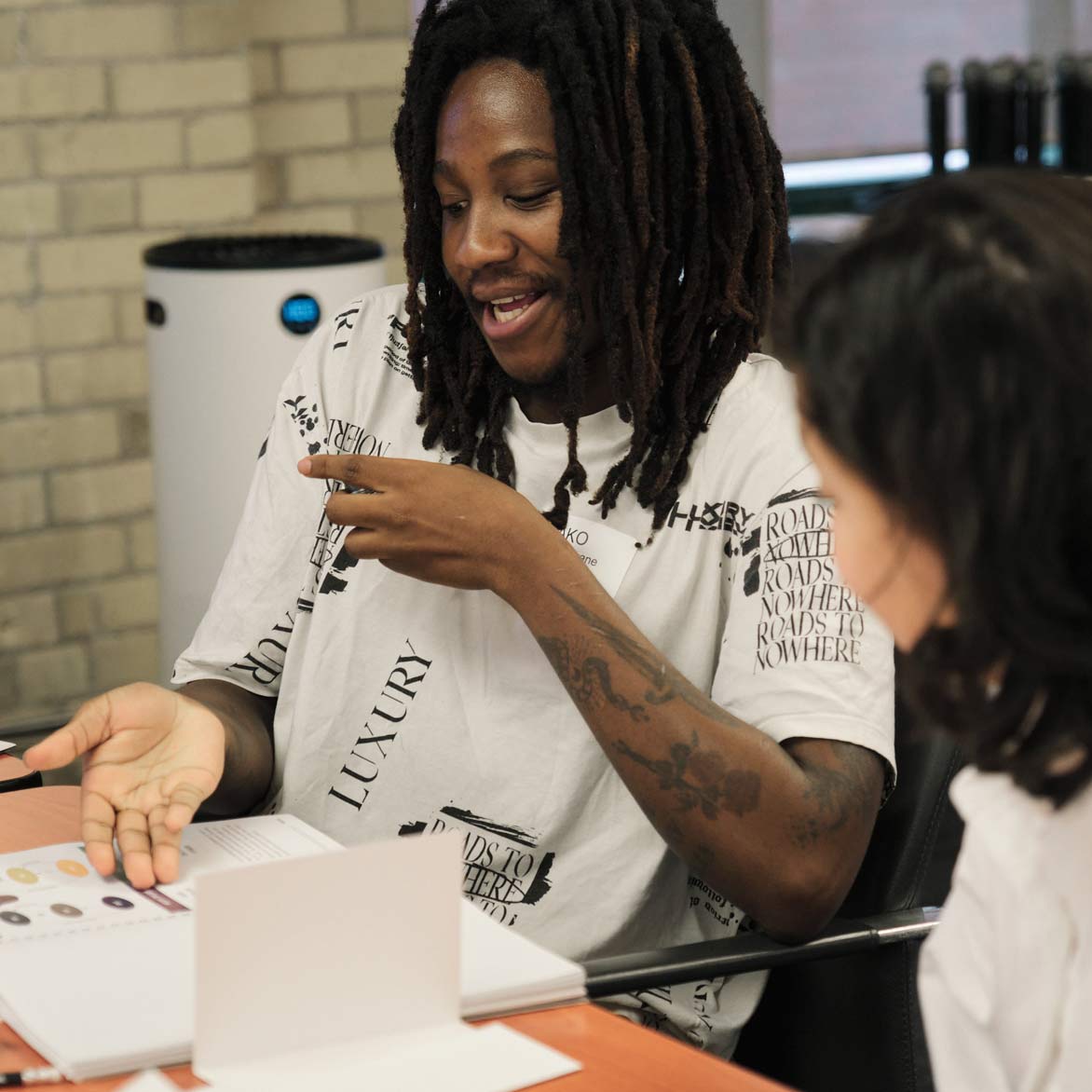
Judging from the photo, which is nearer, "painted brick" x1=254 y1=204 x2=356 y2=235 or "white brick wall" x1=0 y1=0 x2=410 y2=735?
"white brick wall" x1=0 y1=0 x2=410 y2=735

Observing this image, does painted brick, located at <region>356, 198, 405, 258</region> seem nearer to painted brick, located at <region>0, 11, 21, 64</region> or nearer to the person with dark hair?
painted brick, located at <region>0, 11, 21, 64</region>

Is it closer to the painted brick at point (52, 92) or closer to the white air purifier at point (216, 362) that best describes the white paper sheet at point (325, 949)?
the white air purifier at point (216, 362)

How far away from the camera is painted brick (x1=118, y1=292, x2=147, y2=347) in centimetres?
321

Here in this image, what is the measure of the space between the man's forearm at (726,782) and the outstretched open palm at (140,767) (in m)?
0.30

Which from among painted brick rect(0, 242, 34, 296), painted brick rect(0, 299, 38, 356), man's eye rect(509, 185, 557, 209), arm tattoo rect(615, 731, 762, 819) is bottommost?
arm tattoo rect(615, 731, 762, 819)

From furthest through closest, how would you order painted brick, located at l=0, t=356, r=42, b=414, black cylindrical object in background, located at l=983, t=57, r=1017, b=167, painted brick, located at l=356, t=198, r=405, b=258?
black cylindrical object in background, located at l=983, t=57, r=1017, b=167, painted brick, located at l=356, t=198, r=405, b=258, painted brick, located at l=0, t=356, r=42, b=414

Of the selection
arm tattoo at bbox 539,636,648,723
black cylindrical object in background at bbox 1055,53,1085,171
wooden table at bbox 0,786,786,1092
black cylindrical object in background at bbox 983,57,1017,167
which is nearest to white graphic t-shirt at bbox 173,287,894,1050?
arm tattoo at bbox 539,636,648,723

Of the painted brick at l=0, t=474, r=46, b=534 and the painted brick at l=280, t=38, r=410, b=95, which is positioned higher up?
the painted brick at l=280, t=38, r=410, b=95

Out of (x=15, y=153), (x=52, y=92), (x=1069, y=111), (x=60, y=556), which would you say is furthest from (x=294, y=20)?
(x=1069, y=111)

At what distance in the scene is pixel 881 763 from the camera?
1298mm

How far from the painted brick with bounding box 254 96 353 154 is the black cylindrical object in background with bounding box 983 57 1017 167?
1645 mm

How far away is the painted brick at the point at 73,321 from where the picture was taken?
10.3 ft

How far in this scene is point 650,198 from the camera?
1.44 metres

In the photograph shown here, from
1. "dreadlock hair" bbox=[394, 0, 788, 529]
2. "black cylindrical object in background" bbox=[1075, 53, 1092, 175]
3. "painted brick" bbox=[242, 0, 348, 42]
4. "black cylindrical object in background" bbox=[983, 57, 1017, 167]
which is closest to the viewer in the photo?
"dreadlock hair" bbox=[394, 0, 788, 529]
